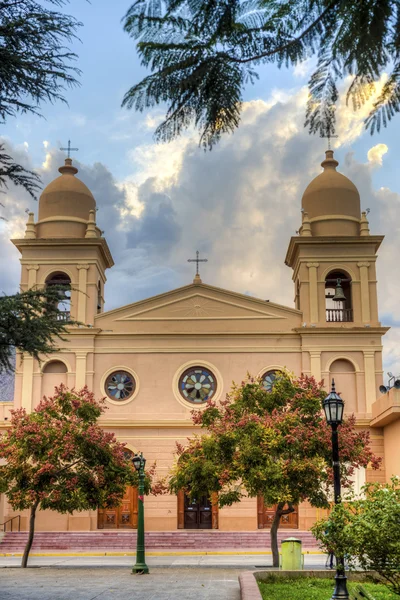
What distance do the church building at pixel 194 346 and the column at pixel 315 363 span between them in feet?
0.16

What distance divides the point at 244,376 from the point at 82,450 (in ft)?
36.3

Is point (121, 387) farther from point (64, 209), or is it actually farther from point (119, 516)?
point (64, 209)

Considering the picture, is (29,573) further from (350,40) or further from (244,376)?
(350,40)

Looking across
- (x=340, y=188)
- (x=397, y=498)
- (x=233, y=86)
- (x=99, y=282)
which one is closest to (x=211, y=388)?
(x=99, y=282)

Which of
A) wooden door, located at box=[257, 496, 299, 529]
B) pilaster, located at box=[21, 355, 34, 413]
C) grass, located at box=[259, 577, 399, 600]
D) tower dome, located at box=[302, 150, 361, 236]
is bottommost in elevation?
grass, located at box=[259, 577, 399, 600]

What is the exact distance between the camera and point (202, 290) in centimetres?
3491

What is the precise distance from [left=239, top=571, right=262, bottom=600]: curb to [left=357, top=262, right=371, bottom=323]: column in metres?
18.1

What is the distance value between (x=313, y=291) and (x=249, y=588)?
69.1 ft

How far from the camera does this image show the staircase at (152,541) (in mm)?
30781

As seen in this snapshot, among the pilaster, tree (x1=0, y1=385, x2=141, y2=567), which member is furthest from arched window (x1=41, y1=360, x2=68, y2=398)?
tree (x1=0, y1=385, x2=141, y2=567)

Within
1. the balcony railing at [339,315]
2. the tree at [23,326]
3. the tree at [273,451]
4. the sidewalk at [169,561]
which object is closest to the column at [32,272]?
the sidewalk at [169,561]

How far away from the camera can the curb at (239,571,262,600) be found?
1324cm

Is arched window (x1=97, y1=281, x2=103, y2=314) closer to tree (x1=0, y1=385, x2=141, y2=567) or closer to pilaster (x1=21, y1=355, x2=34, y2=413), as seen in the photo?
pilaster (x1=21, y1=355, x2=34, y2=413)

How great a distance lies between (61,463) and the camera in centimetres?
2470
